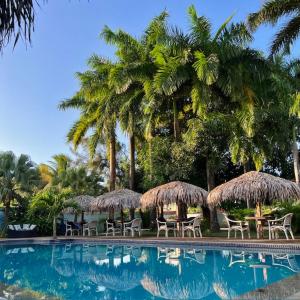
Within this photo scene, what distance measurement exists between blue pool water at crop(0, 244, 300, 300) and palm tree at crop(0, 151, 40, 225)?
19.7 ft

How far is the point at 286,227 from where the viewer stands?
14.5 m

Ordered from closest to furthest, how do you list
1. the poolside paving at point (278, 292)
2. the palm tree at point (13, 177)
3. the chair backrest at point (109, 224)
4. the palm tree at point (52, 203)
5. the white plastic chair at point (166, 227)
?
the poolside paving at point (278, 292), the white plastic chair at point (166, 227), the palm tree at point (52, 203), the chair backrest at point (109, 224), the palm tree at point (13, 177)

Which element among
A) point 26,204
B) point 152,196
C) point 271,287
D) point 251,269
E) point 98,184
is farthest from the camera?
point 98,184

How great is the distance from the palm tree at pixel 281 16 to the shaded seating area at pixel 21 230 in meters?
16.3

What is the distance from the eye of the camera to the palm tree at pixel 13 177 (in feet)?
70.7

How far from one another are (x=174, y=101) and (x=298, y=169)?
34.3ft

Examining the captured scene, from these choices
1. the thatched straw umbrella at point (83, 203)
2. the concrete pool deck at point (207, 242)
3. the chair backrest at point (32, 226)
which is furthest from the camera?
the chair backrest at point (32, 226)

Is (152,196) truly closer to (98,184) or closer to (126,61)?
(126,61)

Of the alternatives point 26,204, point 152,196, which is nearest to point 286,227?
point 152,196

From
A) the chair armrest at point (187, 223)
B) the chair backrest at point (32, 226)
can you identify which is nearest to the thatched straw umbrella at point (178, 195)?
the chair armrest at point (187, 223)

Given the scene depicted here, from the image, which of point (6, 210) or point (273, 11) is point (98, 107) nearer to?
point (6, 210)

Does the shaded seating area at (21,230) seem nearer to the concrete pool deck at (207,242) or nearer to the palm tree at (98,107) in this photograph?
the concrete pool deck at (207,242)

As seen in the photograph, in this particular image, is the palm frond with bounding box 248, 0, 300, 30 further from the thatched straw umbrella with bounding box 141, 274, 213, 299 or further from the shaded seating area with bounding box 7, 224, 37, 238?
the shaded seating area with bounding box 7, 224, 37, 238

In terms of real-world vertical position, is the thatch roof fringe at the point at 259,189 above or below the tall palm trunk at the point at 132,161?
below
